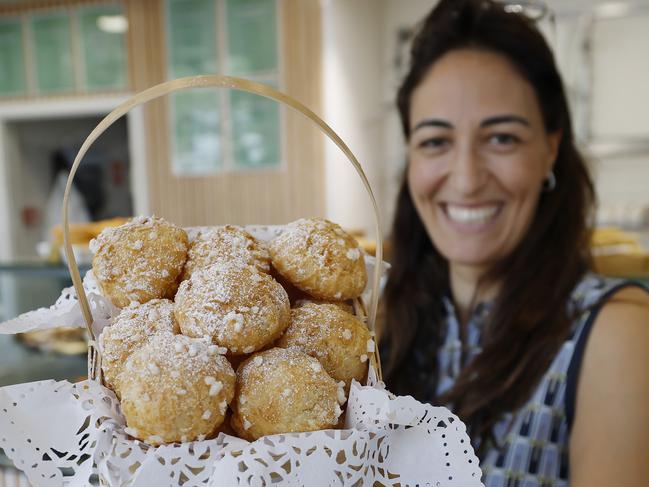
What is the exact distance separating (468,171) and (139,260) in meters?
0.84

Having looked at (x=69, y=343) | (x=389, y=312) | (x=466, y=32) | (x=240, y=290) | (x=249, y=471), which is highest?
(x=466, y=32)

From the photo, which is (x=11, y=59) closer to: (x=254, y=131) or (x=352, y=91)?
(x=254, y=131)

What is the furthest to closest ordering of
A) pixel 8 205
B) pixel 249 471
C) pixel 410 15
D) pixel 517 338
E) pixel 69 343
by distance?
pixel 8 205
pixel 410 15
pixel 69 343
pixel 517 338
pixel 249 471

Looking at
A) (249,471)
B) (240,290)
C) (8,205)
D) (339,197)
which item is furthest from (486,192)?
(8,205)

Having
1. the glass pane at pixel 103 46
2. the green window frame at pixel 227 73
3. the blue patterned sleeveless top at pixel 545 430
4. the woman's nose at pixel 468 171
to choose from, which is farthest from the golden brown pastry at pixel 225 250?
the glass pane at pixel 103 46

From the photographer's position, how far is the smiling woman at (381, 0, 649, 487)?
1067 millimetres

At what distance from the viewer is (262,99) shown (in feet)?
13.9

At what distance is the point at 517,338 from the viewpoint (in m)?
1.18

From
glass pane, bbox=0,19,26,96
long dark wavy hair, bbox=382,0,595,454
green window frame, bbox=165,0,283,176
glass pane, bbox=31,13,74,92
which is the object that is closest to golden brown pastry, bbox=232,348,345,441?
long dark wavy hair, bbox=382,0,595,454

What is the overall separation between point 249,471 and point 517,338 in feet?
2.95

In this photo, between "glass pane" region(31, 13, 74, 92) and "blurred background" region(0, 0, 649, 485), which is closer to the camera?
"blurred background" region(0, 0, 649, 485)

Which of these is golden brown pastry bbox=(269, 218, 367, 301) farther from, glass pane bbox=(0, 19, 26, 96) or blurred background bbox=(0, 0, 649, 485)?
glass pane bbox=(0, 19, 26, 96)

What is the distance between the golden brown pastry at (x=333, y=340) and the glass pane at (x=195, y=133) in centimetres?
405

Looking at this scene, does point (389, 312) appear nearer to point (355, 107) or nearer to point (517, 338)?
point (517, 338)
